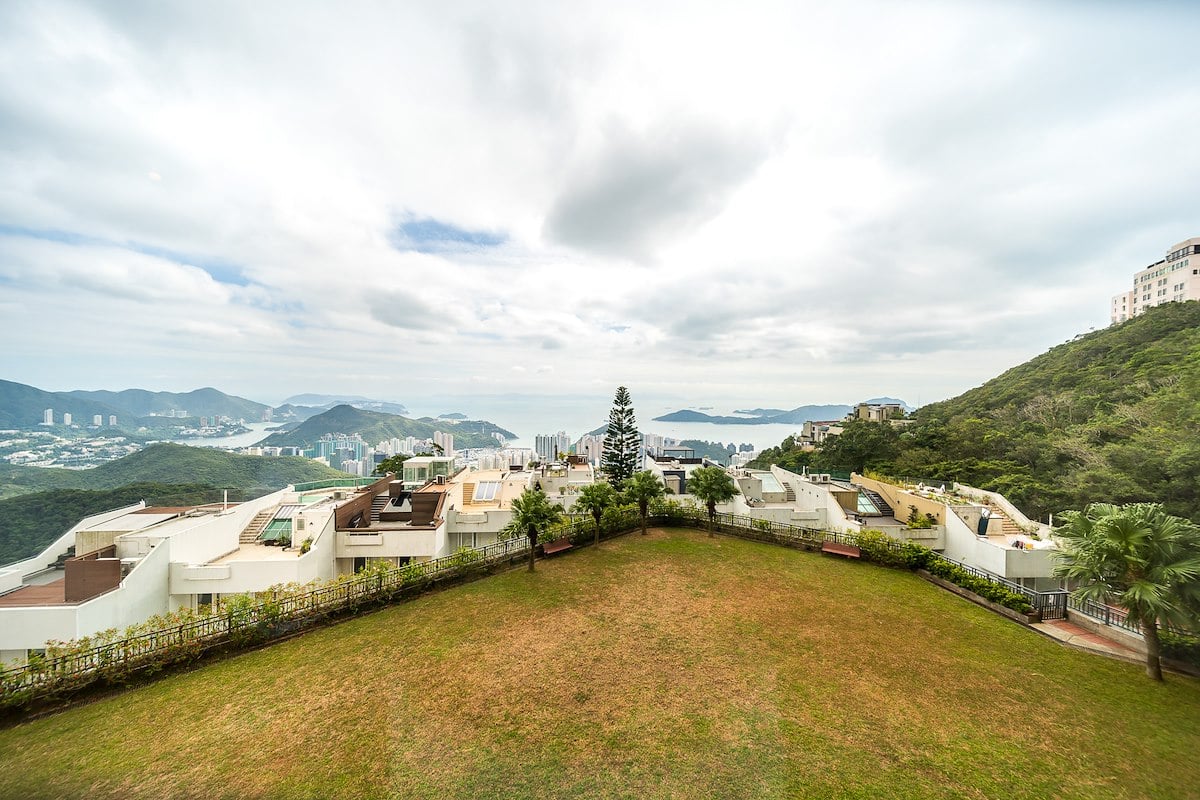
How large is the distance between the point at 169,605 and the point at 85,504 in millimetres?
28724

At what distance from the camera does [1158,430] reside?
20359 mm

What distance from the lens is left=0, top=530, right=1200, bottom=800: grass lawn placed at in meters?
4.79

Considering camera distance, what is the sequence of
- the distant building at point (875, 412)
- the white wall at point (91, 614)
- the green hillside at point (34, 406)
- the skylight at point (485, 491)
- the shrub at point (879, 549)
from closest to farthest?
the white wall at point (91, 614) < the shrub at point (879, 549) < the skylight at point (485, 491) < the distant building at point (875, 412) < the green hillside at point (34, 406)

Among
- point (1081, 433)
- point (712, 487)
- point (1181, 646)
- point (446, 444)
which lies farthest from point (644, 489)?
point (446, 444)

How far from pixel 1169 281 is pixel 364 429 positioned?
139 m

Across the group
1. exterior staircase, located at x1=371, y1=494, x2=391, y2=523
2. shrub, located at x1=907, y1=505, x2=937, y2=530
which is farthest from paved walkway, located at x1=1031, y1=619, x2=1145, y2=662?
exterior staircase, located at x1=371, y1=494, x2=391, y2=523

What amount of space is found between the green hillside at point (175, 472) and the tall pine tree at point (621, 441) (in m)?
33.3

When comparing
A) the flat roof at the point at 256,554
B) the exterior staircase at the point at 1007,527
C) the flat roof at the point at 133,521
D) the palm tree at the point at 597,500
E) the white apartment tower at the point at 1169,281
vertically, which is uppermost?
the white apartment tower at the point at 1169,281

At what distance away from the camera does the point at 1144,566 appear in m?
6.78

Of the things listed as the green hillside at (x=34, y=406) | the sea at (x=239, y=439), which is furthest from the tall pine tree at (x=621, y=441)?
the green hillside at (x=34, y=406)

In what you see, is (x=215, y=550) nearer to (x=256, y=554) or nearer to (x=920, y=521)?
(x=256, y=554)

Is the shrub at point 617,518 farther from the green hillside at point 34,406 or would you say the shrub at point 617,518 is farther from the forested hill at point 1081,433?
the green hillside at point 34,406

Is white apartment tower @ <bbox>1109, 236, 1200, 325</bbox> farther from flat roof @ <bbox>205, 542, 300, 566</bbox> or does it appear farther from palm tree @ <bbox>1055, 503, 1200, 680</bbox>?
flat roof @ <bbox>205, 542, 300, 566</bbox>

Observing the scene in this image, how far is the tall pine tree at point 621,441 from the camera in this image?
31.3 meters
